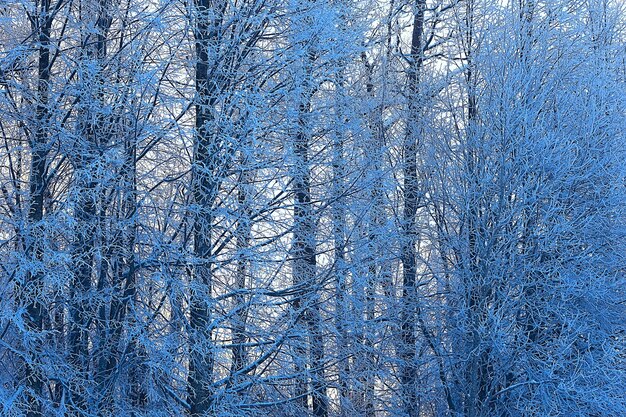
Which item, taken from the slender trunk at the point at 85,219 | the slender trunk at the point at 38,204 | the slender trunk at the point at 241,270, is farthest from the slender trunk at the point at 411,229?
the slender trunk at the point at 38,204

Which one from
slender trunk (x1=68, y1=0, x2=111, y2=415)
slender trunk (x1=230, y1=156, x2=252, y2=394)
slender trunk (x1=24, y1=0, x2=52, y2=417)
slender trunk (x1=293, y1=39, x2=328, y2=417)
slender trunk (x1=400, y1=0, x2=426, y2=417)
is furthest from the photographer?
slender trunk (x1=400, y1=0, x2=426, y2=417)

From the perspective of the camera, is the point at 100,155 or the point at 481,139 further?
the point at 481,139

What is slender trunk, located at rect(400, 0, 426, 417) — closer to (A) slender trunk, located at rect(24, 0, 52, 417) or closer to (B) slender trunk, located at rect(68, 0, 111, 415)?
(B) slender trunk, located at rect(68, 0, 111, 415)

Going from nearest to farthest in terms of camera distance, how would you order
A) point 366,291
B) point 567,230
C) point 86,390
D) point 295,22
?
point 86,390
point 295,22
point 567,230
point 366,291

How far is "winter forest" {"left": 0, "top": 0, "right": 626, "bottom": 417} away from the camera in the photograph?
9.12 metres

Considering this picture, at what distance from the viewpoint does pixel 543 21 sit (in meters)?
14.4

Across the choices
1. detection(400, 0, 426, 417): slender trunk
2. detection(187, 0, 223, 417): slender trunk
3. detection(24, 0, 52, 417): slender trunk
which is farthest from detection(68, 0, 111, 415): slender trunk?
detection(400, 0, 426, 417): slender trunk

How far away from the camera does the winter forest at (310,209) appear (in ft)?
29.9

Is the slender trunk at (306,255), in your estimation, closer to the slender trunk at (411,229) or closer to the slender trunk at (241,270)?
the slender trunk at (241,270)

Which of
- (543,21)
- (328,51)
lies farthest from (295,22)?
(543,21)

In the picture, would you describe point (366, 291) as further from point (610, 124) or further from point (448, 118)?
point (610, 124)

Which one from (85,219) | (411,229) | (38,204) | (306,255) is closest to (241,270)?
(306,255)

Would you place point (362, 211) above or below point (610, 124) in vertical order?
below

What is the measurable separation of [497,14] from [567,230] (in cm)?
468
